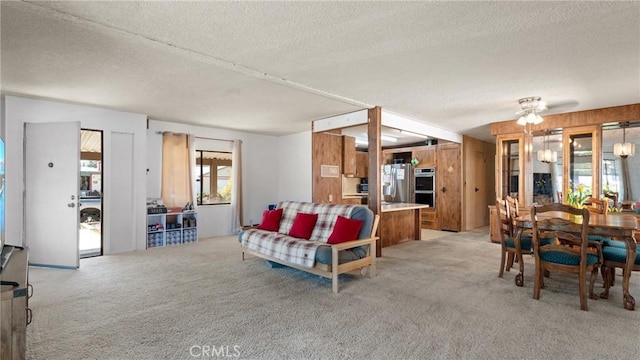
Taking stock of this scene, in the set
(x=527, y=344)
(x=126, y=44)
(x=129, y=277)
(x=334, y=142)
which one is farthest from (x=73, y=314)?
(x=334, y=142)

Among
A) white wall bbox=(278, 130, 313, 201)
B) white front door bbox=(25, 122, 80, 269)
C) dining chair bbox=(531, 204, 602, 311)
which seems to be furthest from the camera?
white wall bbox=(278, 130, 313, 201)

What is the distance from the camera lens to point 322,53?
2912 mm

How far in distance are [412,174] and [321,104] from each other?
4.34 meters

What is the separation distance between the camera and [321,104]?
4.82 m

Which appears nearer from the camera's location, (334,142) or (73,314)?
(73,314)

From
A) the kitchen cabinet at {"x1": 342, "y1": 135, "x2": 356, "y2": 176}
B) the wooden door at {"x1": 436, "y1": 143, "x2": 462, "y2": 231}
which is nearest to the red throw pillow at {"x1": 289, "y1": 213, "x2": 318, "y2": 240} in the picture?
the kitchen cabinet at {"x1": 342, "y1": 135, "x2": 356, "y2": 176}

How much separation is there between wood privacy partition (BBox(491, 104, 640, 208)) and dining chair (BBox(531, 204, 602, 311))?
9.49ft

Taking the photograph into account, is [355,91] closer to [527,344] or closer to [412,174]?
[527,344]

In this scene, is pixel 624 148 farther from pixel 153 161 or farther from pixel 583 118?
pixel 153 161

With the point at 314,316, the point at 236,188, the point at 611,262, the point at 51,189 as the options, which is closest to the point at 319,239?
the point at 314,316

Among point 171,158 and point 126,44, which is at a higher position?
point 126,44

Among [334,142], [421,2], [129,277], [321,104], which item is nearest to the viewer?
[421,2]

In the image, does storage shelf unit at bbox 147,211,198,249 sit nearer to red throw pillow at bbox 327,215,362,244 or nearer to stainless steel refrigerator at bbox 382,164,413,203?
red throw pillow at bbox 327,215,362,244

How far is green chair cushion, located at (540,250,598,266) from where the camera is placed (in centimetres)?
292
